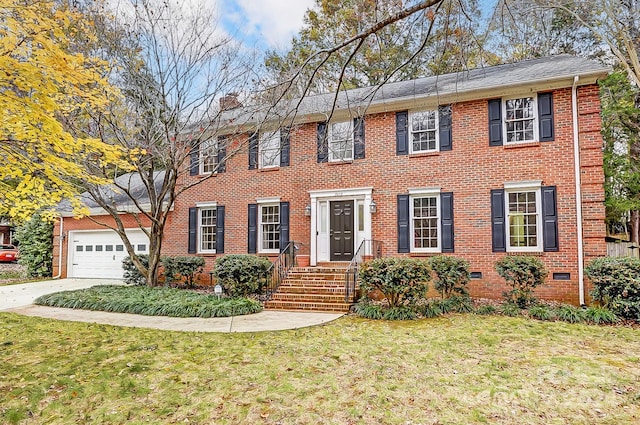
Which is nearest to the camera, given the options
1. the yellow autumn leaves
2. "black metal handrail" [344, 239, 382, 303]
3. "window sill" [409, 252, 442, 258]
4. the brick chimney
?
the yellow autumn leaves

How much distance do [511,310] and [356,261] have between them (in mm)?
3930

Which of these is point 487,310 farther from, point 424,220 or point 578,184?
point 578,184

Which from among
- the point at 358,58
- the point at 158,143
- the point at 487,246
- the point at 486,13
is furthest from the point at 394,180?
the point at 358,58

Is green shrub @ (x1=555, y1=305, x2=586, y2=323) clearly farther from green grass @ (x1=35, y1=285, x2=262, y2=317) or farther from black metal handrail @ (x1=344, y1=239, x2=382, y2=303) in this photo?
green grass @ (x1=35, y1=285, x2=262, y2=317)

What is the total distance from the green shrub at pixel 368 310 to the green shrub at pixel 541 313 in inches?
124

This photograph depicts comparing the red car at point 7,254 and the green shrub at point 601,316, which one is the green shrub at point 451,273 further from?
the red car at point 7,254

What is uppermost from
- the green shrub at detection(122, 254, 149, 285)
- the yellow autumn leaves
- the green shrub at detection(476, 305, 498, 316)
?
the yellow autumn leaves

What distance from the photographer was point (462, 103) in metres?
10.8

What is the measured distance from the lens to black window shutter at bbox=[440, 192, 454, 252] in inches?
418

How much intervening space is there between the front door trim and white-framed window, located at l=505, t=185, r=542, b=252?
3.68 m

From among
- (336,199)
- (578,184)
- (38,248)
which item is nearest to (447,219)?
(578,184)

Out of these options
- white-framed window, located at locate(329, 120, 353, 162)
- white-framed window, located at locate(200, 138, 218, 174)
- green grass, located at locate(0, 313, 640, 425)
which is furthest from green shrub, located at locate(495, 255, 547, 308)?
white-framed window, located at locate(200, 138, 218, 174)

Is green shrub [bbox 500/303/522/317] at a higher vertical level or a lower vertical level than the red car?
lower

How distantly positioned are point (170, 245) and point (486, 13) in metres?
12.5
